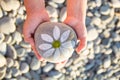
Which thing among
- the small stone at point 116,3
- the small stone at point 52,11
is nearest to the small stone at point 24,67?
the small stone at point 52,11

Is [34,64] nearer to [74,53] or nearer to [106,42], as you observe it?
[74,53]

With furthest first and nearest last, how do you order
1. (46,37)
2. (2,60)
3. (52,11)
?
(52,11), (2,60), (46,37)

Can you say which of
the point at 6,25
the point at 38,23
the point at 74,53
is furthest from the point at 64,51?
the point at 74,53

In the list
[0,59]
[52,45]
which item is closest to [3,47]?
[0,59]

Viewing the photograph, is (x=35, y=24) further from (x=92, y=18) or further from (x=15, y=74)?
(x=92, y=18)

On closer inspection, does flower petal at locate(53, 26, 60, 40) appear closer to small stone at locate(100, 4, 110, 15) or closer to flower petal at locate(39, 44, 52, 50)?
flower petal at locate(39, 44, 52, 50)

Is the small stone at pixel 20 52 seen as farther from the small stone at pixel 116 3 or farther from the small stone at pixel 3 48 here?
the small stone at pixel 116 3
